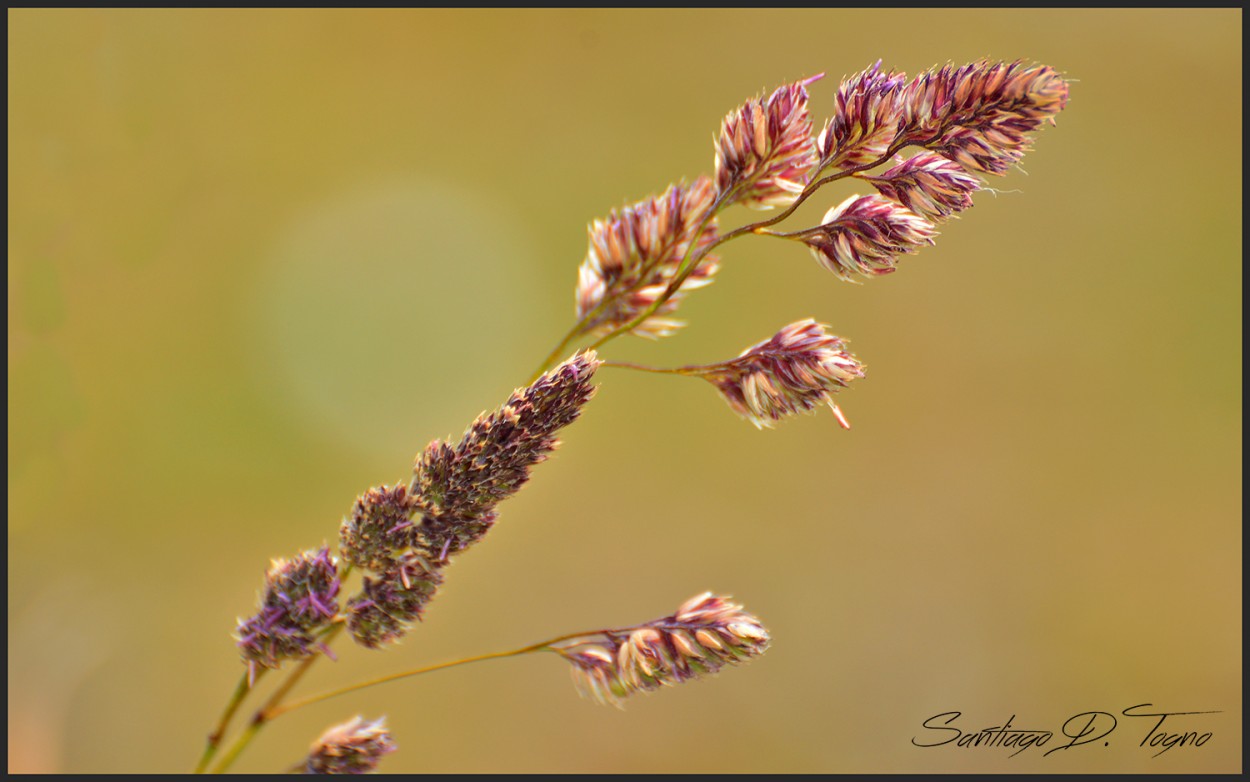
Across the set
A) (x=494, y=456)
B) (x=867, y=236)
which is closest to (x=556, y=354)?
(x=494, y=456)

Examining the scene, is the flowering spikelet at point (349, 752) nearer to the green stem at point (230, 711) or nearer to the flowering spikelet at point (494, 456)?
the green stem at point (230, 711)

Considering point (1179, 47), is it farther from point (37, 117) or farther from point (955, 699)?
point (37, 117)

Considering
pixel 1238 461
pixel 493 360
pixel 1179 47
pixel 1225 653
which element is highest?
pixel 1179 47

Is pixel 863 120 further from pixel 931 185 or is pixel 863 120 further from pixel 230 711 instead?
pixel 230 711

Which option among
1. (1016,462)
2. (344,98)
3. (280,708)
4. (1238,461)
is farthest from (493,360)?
(1238,461)
